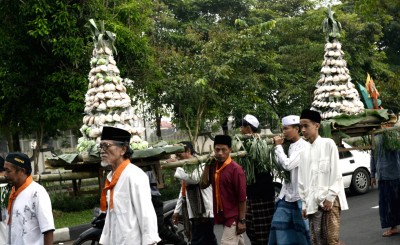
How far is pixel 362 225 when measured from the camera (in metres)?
11.4

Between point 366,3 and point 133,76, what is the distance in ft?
20.7

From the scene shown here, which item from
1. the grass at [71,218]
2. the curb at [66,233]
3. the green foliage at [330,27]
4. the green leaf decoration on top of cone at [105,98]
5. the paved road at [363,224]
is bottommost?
the paved road at [363,224]

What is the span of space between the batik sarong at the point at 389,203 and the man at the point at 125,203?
18.8 feet

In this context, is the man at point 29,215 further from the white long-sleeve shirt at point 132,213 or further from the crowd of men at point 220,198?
the white long-sleeve shirt at point 132,213

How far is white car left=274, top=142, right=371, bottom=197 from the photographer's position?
15250 mm

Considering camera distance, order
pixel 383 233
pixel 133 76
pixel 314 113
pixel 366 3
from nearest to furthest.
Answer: pixel 314 113, pixel 383 233, pixel 366 3, pixel 133 76

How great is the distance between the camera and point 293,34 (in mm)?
24312

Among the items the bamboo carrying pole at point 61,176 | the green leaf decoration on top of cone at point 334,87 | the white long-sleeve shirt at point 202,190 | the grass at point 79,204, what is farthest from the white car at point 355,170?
the bamboo carrying pole at point 61,176

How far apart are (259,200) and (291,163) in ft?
2.59

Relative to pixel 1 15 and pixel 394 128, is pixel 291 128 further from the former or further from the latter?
pixel 1 15

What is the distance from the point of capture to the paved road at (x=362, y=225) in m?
9.89

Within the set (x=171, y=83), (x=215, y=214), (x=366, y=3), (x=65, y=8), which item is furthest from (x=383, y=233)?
(x=171, y=83)

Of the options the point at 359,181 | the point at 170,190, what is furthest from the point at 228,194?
the point at 170,190

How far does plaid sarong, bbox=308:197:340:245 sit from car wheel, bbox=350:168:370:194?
8.87 metres
